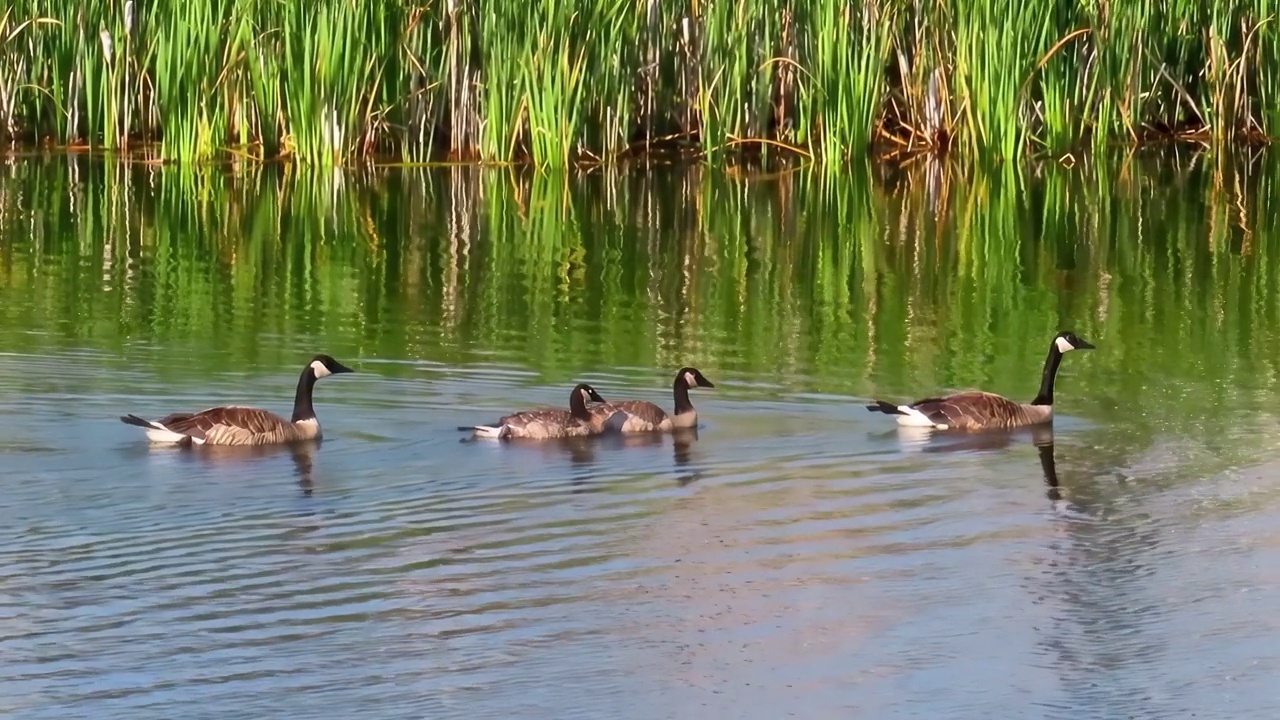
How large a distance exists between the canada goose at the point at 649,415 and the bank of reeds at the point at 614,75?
12.1m

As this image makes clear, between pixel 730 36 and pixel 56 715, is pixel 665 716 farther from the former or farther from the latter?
pixel 730 36

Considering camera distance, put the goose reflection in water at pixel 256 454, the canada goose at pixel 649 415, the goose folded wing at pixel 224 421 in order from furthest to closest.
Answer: the canada goose at pixel 649 415 < the goose folded wing at pixel 224 421 < the goose reflection in water at pixel 256 454

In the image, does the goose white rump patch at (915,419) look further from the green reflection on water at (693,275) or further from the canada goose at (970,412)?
the green reflection on water at (693,275)

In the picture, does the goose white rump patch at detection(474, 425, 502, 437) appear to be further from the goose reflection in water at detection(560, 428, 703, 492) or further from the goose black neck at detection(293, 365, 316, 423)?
the goose black neck at detection(293, 365, 316, 423)

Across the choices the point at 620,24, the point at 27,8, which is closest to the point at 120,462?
the point at 620,24

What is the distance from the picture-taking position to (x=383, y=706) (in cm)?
706

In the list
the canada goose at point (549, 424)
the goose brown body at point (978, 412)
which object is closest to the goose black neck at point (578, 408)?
the canada goose at point (549, 424)

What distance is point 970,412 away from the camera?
11.9m

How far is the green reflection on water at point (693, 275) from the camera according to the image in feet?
46.0

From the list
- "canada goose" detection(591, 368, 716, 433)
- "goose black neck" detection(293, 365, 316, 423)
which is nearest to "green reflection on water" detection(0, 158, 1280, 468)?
"canada goose" detection(591, 368, 716, 433)

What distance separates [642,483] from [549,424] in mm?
1140

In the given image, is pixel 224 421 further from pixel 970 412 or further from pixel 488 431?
pixel 970 412

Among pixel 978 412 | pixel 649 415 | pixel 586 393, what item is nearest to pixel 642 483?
pixel 649 415

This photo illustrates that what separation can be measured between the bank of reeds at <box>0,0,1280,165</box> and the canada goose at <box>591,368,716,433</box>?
39.6 ft
